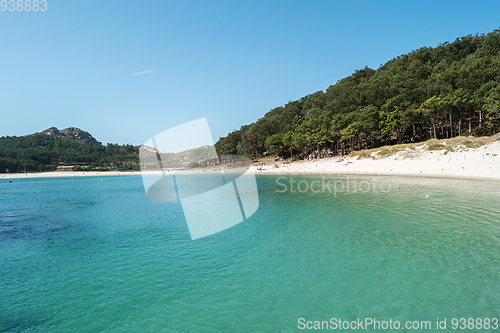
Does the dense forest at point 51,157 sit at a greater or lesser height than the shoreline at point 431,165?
greater

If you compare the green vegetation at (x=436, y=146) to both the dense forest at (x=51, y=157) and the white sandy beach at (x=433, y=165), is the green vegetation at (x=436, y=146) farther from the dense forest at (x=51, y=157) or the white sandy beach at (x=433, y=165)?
the dense forest at (x=51, y=157)

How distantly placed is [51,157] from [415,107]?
7986 inches

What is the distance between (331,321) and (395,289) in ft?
8.63

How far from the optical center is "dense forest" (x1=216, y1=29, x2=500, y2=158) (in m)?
52.2

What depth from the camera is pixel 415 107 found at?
57.6 meters

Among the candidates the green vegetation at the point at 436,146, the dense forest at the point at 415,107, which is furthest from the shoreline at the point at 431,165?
the dense forest at the point at 415,107

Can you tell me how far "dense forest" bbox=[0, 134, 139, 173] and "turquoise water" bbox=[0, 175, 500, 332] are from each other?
136168mm

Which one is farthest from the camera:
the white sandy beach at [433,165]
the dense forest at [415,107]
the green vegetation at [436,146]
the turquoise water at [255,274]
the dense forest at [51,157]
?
the dense forest at [51,157]

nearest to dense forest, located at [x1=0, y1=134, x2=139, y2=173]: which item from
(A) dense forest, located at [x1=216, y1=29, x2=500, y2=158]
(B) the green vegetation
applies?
(A) dense forest, located at [x1=216, y1=29, x2=500, y2=158]

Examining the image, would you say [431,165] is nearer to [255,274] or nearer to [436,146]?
[436,146]

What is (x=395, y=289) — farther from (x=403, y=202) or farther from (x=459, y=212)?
Answer: (x=403, y=202)

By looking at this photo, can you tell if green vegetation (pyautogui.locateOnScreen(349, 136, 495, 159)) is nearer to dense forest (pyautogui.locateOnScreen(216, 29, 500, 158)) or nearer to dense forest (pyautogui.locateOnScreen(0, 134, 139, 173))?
dense forest (pyautogui.locateOnScreen(216, 29, 500, 158))

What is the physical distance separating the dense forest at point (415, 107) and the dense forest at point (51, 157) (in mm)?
105101

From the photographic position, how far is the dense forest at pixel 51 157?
144 meters
